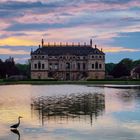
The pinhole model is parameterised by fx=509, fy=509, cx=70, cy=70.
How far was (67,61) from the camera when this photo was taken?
169250 mm

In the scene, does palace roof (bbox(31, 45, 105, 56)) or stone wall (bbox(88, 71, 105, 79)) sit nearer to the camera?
stone wall (bbox(88, 71, 105, 79))

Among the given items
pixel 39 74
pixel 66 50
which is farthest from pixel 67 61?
pixel 39 74

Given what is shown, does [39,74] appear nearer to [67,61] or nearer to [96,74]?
[67,61]

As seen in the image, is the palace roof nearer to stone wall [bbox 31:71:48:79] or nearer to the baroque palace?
the baroque palace

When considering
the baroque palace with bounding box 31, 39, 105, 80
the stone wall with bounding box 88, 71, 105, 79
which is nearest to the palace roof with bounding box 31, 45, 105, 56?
the baroque palace with bounding box 31, 39, 105, 80

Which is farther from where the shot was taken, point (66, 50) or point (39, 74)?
point (39, 74)

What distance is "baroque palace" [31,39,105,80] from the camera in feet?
552

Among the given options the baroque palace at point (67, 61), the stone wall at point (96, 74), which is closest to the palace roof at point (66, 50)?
the baroque palace at point (67, 61)

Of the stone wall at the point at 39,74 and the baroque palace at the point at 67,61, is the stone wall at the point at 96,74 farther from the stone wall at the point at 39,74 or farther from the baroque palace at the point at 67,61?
the stone wall at the point at 39,74

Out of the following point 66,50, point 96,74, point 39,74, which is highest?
point 66,50

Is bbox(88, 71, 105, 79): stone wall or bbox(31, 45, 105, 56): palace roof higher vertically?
bbox(31, 45, 105, 56): palace roof

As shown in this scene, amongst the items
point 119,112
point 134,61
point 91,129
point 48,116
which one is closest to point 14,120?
point 48,116

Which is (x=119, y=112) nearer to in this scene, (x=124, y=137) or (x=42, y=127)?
(x=42, y=127)

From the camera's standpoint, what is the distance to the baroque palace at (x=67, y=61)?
168375mm
